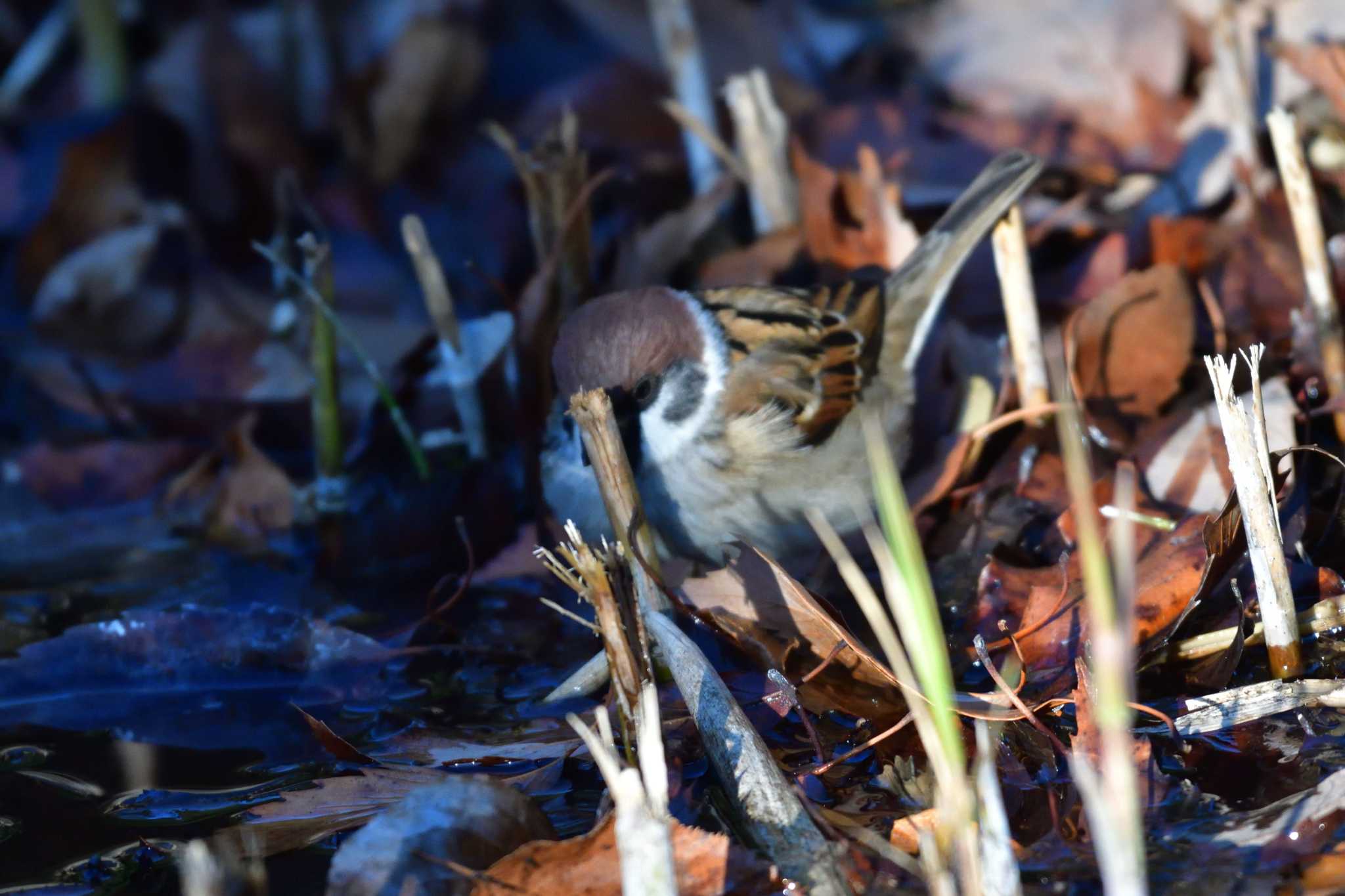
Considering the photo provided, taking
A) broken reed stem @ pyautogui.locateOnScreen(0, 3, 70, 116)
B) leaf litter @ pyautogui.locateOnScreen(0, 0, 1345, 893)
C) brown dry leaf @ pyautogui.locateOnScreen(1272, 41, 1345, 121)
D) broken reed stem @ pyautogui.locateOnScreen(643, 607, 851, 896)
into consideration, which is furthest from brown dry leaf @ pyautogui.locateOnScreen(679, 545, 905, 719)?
broken reed stem @ pyautogui.locateOnScreen(0, 3, 70, 116)

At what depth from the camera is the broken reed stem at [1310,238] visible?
3117 millimetres

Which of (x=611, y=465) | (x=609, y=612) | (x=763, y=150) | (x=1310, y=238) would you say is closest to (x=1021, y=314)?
(x=1310, y=238)

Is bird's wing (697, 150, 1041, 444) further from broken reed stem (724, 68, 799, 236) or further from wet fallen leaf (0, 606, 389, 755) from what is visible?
wet fallen leaf (0, 606, 389, 755)

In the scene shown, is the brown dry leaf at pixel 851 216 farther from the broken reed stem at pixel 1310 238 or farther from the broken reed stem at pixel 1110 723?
the broken reed stem at pixel 1110 723

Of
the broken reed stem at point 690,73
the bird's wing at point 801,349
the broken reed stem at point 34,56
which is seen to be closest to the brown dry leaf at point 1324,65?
the bird's wing at point 801,349

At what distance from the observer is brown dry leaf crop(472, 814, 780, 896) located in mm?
1974

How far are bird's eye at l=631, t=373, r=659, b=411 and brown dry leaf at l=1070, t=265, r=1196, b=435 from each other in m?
1.08

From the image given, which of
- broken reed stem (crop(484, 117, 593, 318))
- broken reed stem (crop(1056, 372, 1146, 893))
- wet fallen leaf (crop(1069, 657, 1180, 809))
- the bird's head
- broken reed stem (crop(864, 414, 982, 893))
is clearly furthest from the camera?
broken reed stem (crop(484, 117, 593, 318))

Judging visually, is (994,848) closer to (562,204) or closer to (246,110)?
(562,204)

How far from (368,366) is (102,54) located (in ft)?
7.55

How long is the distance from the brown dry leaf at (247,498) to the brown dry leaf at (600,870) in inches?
71.8

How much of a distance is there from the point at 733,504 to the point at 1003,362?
2.77ft

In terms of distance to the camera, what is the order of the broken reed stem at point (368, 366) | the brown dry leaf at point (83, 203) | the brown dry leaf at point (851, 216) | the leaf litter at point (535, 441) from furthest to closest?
the brown dry leaf at point (83, 203), the brown dry leaf at point (851, 216), the broken reed stem at point (368, 366), the leaf litter at point (535, 441)

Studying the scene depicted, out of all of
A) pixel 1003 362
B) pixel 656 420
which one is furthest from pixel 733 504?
pixel 1003 362
